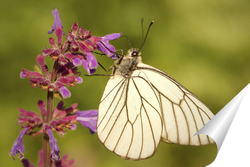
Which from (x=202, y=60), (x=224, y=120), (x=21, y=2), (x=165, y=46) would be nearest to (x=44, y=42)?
(x=21, y=2)

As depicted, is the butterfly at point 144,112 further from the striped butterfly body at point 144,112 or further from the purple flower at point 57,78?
the purple flower at point 57,78

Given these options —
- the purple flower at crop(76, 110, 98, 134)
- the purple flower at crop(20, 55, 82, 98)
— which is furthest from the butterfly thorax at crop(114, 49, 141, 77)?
the purple flower at crop(20, 55, 82, 98)

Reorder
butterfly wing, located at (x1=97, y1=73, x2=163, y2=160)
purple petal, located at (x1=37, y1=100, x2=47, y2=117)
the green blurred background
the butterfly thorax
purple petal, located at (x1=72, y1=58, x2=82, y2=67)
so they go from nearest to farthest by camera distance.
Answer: purple petal, located at (x1=72, y1=58, x2=82, y2=67), purple petal, located at (x1=37, y1=100, x2=47, y2=117), butterfly wing, located at (x1=97, y1=73, x2=163, y2=160), the butterfly thorax, the green blurred background

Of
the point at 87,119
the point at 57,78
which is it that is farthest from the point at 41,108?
the point at 87,119

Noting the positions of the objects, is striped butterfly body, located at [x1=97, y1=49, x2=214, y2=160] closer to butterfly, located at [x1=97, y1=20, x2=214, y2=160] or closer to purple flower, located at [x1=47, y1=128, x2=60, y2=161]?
butterfly, located at [x1=97, y1=20, x2=214, y2=160]

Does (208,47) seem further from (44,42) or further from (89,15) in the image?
(44,42)

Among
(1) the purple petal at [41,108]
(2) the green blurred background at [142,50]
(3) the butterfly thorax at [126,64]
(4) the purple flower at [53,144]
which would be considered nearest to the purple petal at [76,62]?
(1) the purple petal at [41,108]

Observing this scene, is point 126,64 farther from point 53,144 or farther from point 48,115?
point 53,144

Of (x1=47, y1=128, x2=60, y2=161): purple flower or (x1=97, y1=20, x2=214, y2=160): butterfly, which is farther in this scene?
(x1=97, y1=20, x2=214, y2=160): butterfly
